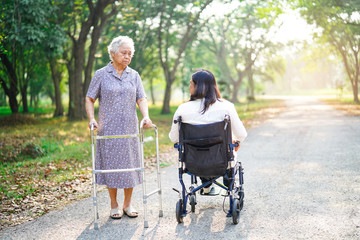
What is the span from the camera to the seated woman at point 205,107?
4062 millimetres

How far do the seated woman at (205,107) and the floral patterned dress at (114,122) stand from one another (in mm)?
641

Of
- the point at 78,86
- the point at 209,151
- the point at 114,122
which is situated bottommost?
the point at 209,151

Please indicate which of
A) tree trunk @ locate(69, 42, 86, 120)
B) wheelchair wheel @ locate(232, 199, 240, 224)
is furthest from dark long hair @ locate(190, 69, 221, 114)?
tree trunk @ locate(69, 42, 86, 120)

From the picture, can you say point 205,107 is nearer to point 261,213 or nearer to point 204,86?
point 204,86

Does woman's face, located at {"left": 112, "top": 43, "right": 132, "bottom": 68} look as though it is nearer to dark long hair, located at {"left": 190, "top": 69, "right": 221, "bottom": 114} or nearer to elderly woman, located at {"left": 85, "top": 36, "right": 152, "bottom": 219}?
elderly woman, located at {"left": 85, "top": 36, "right": 152, "bottom": 219}

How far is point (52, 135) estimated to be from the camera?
526 inches

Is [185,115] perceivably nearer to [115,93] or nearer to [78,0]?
[115,93]

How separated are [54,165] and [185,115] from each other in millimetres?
5091

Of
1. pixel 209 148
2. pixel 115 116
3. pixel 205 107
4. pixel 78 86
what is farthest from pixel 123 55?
pixel 78 86

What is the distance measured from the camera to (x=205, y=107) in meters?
4.05

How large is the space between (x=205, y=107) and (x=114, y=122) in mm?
1080

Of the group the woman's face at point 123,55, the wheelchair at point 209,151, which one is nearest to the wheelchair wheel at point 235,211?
the wheelchair at point 209,151

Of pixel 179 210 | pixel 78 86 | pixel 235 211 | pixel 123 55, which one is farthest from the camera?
pixel 78 86

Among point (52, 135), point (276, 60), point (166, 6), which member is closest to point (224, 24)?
point (276, 60)
